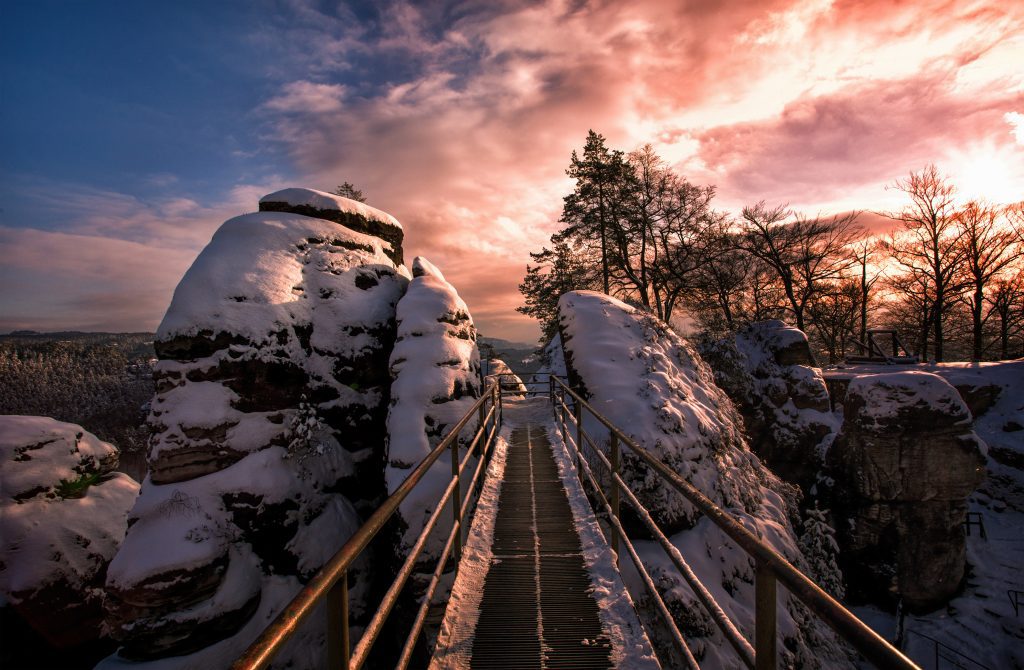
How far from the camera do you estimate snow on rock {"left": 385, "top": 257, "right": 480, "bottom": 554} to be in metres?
9.70

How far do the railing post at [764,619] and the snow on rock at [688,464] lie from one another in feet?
19.9

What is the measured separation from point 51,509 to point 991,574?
30.8 metres

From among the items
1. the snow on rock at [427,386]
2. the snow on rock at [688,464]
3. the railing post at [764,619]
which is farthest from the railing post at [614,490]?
the snow on rock at [427,386]

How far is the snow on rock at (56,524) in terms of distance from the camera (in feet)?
36.5

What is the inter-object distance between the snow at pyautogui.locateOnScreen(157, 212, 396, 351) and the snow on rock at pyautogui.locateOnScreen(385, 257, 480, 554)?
1801 mm

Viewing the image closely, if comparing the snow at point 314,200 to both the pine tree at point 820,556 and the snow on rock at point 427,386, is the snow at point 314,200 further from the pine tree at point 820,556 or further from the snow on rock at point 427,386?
the pine tree at point 820,556

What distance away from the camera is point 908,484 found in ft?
44.5

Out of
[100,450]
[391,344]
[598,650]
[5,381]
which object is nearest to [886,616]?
[598,650]

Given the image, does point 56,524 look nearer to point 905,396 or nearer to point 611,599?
point 611,599

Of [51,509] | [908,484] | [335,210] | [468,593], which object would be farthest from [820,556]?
[51,509]

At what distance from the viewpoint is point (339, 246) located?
43.5ft

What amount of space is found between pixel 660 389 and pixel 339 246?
10.7 m

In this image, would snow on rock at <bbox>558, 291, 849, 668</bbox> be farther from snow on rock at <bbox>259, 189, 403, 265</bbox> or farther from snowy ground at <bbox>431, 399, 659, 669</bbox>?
snow on rock at <bbox>259, 189, 403, 265</bbox>

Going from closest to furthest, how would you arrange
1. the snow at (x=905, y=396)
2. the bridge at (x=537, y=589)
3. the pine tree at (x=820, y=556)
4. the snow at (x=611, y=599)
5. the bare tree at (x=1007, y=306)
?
the bridge at (x=537, y=589) < the snow at (x=611, y=599) < the pine tree at (x=820, y=556) < the snow at (x=905, y=396) < the bare tree at (x=1007, y=306)
